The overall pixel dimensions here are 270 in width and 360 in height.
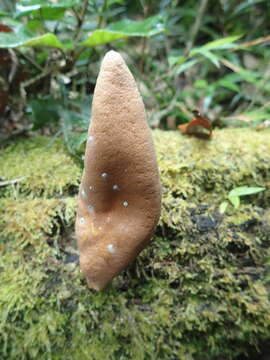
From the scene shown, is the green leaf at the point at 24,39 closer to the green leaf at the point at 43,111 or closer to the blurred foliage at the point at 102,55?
the blurred foliage at the point at 102,55

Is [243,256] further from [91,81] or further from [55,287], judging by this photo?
[91,81]

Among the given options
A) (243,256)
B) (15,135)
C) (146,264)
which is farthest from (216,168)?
(15,135)

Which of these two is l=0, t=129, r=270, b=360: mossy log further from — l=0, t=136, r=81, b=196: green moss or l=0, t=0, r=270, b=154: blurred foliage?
l=0, t=0, r=270, b=154: blurred foliage

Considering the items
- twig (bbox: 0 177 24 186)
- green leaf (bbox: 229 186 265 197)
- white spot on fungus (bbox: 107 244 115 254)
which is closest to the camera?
white spot on fungus (bbox: 107 244 115 254)

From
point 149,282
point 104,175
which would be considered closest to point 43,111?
point 104,175

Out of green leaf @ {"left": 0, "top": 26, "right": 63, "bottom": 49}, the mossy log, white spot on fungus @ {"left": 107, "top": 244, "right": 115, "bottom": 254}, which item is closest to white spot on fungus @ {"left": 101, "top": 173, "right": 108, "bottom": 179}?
white spot on fungus @ {"left": 107, "top": 244, "right": 115, "bottom": 254}

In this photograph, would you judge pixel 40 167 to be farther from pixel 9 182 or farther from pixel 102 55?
pixel 102 55

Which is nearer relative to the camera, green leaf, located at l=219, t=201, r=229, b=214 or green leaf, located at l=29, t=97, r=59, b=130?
green leaf, located at l=219, t=201, r=229, b=214
